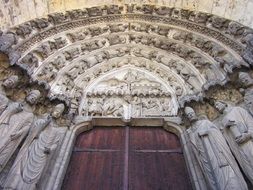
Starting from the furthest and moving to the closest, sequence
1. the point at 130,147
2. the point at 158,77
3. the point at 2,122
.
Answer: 1. the point at 158,77
2. the point at 130,147
3. the point at 2,122

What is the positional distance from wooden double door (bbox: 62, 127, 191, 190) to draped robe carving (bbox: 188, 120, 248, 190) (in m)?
0.42

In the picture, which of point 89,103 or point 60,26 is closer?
point 89,103

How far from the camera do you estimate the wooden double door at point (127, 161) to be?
395 cm

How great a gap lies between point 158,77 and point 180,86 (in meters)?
0.57

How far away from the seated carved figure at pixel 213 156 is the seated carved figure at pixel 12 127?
2301mm

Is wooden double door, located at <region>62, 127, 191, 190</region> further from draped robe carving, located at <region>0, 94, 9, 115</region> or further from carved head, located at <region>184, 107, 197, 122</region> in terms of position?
draped robe carving, located at <region>0, 94, 9, 115</region>

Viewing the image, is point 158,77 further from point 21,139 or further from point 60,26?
point 21,139

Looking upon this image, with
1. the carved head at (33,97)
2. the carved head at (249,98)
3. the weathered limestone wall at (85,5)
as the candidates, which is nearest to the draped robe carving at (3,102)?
the carved head at (33,97)

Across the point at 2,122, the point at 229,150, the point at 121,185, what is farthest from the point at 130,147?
the point at 2,122

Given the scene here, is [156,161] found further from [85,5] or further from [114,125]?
[85,5]

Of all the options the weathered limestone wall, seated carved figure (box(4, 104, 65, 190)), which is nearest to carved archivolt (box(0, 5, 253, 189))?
seated carved figure (box(4, 104, 65, 190))

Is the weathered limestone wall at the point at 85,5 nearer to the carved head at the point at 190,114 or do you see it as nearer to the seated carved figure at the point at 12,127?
the seated carved figure at the point at 12,127

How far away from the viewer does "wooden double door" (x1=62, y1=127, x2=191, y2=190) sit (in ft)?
13.0

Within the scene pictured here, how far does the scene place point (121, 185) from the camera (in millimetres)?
3889
